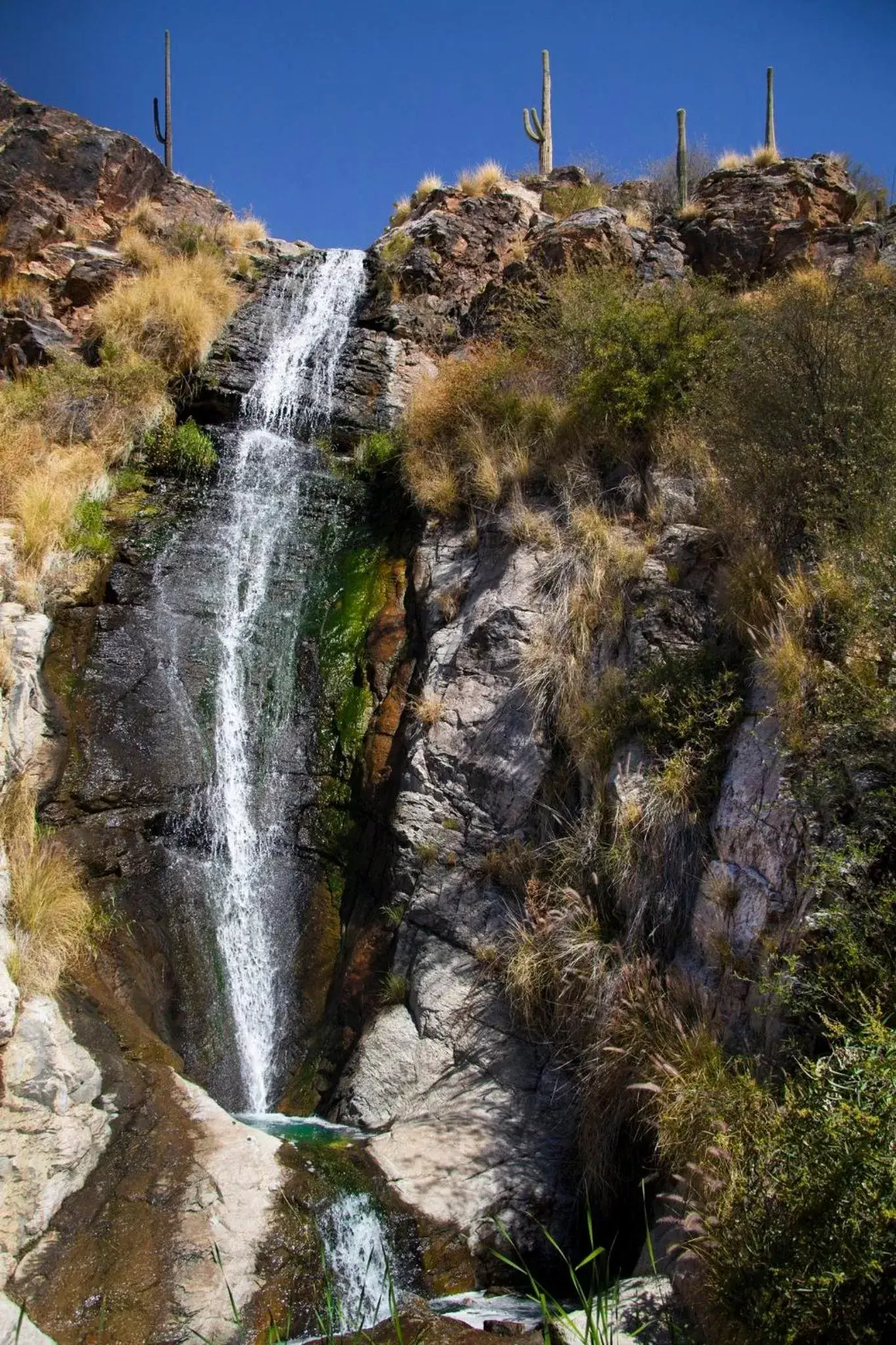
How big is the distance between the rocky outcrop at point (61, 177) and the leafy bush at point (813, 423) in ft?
38.5

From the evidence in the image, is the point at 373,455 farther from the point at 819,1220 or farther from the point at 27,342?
the point at 819,1220

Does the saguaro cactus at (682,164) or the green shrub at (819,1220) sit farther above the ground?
the saguaro cactus at (682,164)

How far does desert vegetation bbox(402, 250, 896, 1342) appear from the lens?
11.3 feet

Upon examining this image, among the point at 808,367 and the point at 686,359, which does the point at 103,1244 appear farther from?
the point at 686,359

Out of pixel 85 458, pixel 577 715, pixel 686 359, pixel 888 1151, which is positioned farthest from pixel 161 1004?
pixel 686 359

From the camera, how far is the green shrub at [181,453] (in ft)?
36.1

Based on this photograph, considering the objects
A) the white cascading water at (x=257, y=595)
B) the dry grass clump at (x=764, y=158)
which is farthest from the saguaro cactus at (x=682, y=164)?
the white cascading water at (x=257, y=595)

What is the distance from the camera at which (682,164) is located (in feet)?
56.0

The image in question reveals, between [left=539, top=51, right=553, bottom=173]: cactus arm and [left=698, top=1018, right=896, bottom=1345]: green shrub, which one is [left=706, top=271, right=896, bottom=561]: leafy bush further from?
[left=539, top=51, right=553, bottom=173]: cactus arm

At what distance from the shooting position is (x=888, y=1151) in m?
3.14

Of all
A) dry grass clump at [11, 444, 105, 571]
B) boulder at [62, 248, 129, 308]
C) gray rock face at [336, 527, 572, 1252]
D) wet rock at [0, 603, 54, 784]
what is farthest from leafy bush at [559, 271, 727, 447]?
boulder at [62, 248, 129, 308]

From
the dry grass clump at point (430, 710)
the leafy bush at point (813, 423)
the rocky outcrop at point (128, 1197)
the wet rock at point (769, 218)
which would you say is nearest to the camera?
the rocky outcrop at point (128, 1197)

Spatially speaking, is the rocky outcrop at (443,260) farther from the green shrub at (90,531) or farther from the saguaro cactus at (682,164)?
the green shrub at (90,531)

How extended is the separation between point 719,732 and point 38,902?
15.4 feet
